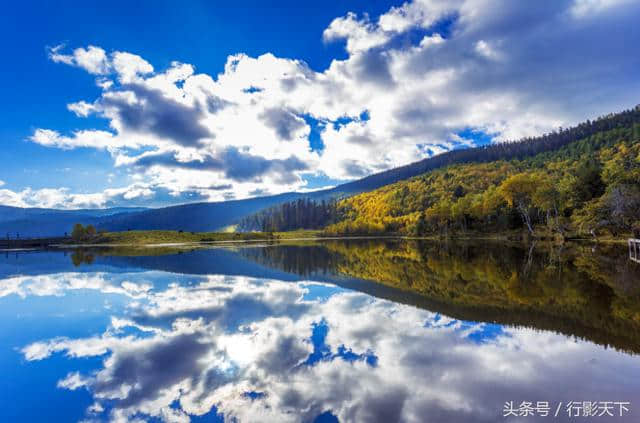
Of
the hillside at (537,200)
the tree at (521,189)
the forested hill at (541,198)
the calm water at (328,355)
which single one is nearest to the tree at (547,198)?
the hillside at (537,200)

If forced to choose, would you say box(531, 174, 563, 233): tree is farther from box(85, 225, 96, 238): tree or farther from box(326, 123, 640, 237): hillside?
box(85, 225, 96, 238): tree

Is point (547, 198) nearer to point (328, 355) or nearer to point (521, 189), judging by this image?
point (521, 189)

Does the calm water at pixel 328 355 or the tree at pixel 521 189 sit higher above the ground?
the tree at pixel 521 189

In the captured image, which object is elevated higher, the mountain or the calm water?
the mountain

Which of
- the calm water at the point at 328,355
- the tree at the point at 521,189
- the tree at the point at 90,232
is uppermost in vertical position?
the tree at the point at 521,189

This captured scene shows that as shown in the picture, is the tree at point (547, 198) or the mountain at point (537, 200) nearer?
the mountain at point (537, 200)

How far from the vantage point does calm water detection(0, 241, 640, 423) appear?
6672 millimetres

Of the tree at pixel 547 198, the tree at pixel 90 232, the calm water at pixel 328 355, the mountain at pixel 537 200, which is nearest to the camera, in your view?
the calm water at pixel 328 355

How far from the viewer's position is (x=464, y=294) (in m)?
17.5

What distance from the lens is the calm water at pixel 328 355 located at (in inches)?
263

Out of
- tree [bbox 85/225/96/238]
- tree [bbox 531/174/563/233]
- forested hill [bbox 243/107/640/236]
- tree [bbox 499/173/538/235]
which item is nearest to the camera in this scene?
forested hill [bbox 243/107/640/236]

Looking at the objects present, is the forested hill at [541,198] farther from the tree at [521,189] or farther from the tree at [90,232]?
the tree at [90,232]

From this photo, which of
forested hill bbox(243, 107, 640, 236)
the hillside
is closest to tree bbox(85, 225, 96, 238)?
forested hill bbox(243, 107, 640, 236)

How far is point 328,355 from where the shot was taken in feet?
30.8
